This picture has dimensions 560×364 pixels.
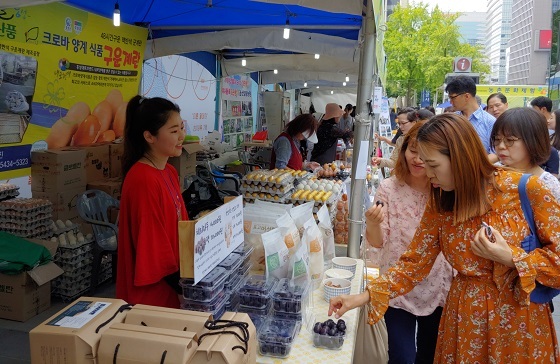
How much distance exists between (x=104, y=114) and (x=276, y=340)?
497 centimetres

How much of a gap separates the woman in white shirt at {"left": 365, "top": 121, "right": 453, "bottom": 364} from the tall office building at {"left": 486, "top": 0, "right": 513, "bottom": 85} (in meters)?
150

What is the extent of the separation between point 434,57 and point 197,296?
96.0ft

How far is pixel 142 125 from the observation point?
88.4 inches

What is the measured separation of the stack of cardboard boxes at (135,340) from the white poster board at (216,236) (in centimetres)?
29

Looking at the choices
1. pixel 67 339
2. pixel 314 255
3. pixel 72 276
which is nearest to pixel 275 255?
pixel 314 255

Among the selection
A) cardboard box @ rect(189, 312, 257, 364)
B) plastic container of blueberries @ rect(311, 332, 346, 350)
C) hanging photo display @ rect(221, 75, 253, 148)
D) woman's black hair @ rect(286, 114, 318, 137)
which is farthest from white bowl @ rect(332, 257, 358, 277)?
hanging photo display @ rect(221, 75, 253, 148)

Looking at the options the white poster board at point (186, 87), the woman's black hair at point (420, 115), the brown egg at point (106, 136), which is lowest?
the brown egg at point (106, 136)

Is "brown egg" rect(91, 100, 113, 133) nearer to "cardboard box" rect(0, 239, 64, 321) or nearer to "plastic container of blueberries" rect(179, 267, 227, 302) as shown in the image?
"cardboard box" rect(0, 239, 64, 321)

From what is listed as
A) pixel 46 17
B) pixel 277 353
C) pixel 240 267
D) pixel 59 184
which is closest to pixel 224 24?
pixel 46 17

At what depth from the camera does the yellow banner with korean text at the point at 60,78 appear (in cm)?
445

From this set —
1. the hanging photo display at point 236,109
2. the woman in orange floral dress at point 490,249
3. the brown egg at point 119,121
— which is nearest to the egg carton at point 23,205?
the brown egg at point 119,121

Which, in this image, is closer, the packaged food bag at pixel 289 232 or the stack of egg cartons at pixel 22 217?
the packaged food bag at pixel 289 232

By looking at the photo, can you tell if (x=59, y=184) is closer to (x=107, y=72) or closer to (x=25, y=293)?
(x=25, y=293)

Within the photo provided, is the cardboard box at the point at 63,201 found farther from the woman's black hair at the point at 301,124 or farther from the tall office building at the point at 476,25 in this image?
the tall office building at the point at 476,25
